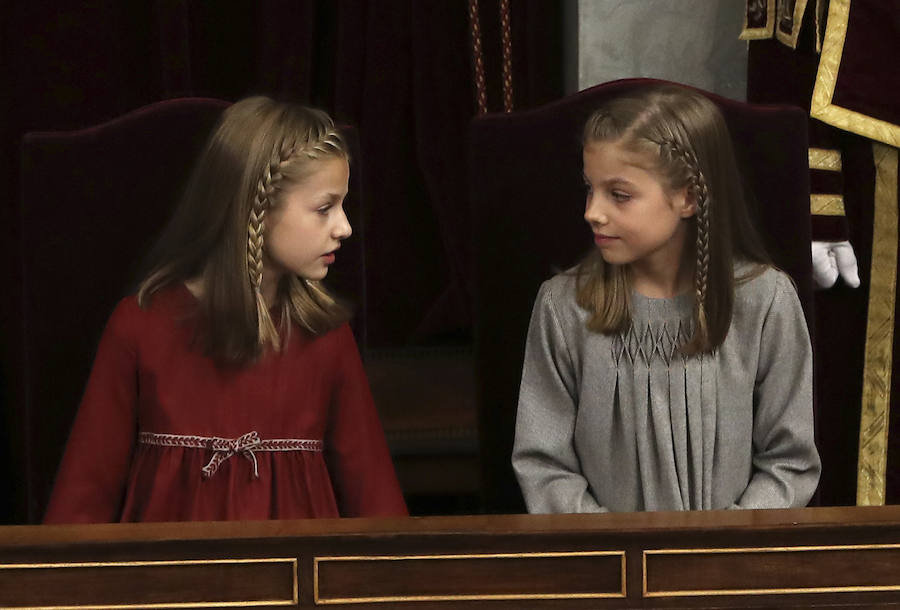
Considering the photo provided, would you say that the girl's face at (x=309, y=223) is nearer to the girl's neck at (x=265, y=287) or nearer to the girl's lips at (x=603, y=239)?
the girl's neck at (x=265, y=287)

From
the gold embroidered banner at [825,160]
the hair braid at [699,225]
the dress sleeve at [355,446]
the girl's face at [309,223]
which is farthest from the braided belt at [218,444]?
the gold embroidered banner at [825,160]

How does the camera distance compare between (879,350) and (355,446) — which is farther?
(879,350)

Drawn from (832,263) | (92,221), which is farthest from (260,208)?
(832,263)

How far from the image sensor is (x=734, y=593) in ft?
4.42

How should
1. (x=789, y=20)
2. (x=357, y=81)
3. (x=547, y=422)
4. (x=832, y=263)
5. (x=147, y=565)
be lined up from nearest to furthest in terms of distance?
(x=147, y=565)
(x=547, y=422)
(x=832, y=263)
(x=789, y=20)
(x=357, y=81)

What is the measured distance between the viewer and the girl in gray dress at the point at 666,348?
A: 1.70 m

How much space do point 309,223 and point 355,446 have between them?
32 centimetres

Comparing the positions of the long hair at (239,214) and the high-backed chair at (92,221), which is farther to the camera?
the high-backed chair at (92,221)

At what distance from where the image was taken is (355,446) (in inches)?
71.4

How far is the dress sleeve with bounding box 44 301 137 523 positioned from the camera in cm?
175

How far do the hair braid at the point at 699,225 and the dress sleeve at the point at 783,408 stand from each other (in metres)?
0.10

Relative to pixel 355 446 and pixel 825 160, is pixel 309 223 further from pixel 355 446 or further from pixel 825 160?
pixel 825 160

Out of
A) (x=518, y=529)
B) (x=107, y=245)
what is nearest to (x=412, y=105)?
(x=107, y=245)

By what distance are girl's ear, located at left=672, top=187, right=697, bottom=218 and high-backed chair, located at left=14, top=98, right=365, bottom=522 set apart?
47 centimetres
